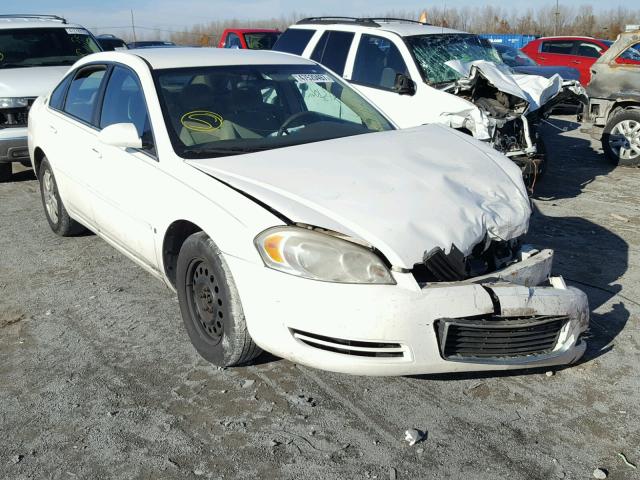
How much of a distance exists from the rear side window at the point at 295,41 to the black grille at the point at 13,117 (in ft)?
10.8

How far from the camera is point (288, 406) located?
345 centimetres

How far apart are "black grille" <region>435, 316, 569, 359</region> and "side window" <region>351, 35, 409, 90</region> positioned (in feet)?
17.5

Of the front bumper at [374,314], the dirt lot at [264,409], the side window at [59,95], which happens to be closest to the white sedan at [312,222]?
the front bumper at [374,314]

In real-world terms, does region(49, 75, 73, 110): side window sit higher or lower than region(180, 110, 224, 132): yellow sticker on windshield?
lower

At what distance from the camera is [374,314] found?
3102 mm

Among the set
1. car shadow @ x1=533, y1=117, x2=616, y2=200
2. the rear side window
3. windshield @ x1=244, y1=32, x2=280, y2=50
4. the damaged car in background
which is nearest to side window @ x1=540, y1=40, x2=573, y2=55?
car shadow @ x1=533, y1=117, x2=616, y2=200

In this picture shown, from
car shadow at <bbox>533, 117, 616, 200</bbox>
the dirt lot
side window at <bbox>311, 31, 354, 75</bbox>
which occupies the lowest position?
Result: car shadow at <bbox>533, 117, 616, 200</bbox>

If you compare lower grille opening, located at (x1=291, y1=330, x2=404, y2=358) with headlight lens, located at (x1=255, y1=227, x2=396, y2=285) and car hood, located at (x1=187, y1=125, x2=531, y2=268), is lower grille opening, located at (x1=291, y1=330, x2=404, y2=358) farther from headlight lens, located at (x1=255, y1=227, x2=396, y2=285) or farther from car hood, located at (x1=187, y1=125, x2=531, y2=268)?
car hood, located at (x1=187, y1=125, x2=531, y2=268)

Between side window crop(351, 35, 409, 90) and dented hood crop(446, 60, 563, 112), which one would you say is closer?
dented hood crop(446, 60, 563, 112)

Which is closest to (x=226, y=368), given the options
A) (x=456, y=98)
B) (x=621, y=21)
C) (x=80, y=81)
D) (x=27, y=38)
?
(x=80, y=81)

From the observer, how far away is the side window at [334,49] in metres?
8.84

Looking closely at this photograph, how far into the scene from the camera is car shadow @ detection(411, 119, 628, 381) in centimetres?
410

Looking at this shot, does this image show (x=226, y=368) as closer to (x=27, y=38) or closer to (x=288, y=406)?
(x=288, y=406)

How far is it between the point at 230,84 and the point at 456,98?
12.2 ft
